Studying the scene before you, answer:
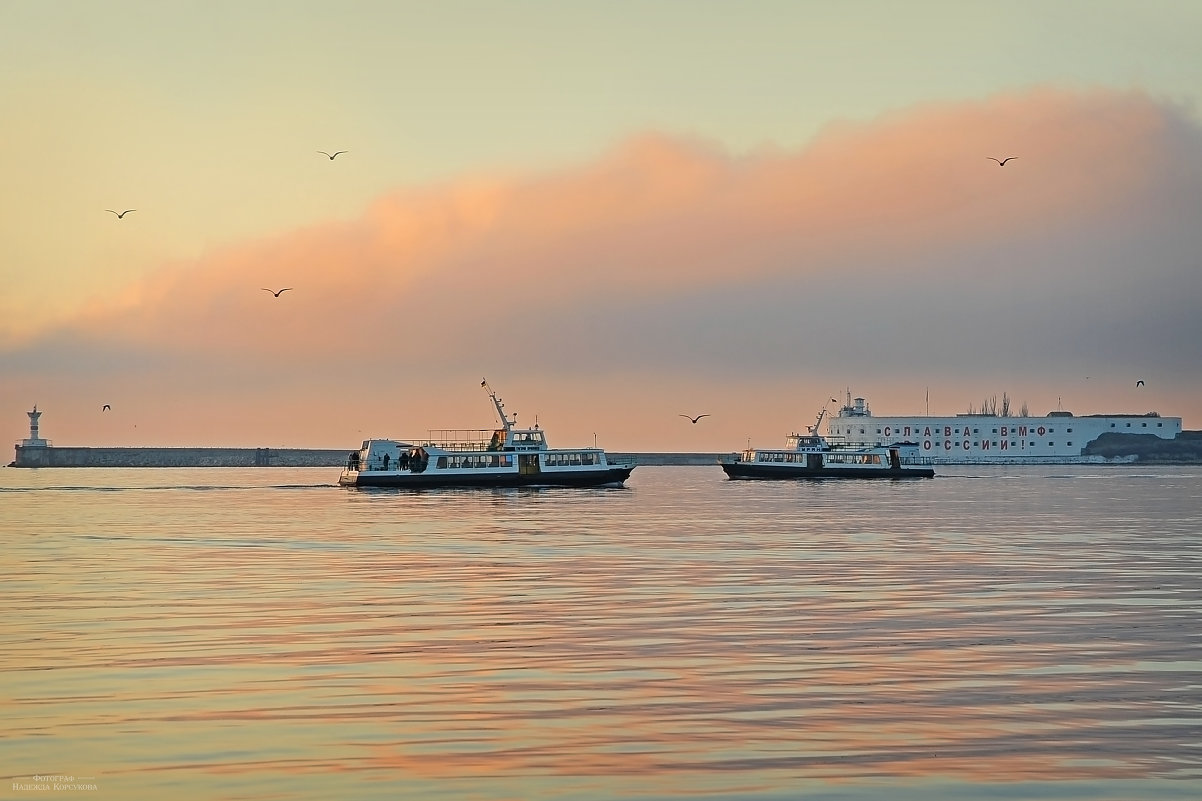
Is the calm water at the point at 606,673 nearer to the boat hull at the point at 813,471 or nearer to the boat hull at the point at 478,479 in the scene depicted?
the boat hull at the point at 478,479

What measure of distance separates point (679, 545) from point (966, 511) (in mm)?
39359

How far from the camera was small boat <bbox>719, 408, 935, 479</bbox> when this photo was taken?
556 feet

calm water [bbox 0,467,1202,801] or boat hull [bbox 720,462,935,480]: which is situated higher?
boat hull [bbox 720,462,935,480]

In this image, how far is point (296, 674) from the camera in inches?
932

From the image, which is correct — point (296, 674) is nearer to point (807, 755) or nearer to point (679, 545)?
point (807, 755)

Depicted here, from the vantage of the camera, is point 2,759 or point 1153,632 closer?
point 2,759

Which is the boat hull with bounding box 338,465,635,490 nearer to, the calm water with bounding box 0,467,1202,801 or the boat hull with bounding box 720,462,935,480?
the boat hull with bounding box 720,462,935,480

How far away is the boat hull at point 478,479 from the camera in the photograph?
130500mm

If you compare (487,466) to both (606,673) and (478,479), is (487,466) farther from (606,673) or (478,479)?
(606,673)

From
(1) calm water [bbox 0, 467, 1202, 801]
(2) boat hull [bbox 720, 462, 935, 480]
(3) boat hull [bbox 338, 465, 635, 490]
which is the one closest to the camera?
(1) calm water [bbox 0, 467, 1202, 801]

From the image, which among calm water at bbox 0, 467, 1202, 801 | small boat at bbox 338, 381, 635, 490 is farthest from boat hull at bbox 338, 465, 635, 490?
calm water at bbox 0, 467, 1202, 801

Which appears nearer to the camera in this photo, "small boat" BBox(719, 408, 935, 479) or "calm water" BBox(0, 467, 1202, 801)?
"calm water" BBox(0, 467, 1202, 801)

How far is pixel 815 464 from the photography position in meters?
169

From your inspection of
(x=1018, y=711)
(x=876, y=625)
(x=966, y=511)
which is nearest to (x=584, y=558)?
(x=876, y=625)
